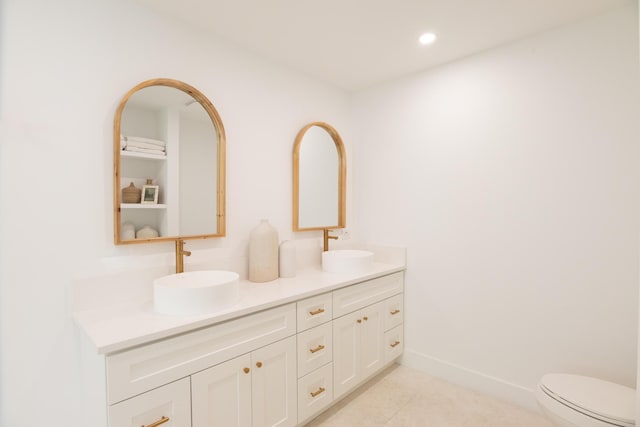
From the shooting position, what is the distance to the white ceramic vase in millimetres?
1941

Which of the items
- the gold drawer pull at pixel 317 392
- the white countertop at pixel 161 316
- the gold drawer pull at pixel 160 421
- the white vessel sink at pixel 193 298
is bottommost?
the gold drawer pull at pixel 317 392

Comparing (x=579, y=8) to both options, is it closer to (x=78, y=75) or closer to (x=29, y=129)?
(x=78, y=75)

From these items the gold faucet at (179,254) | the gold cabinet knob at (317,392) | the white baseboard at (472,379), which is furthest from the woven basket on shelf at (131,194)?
the white baseboard at (472,379)

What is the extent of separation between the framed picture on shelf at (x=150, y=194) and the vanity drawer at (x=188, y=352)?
0.73 m

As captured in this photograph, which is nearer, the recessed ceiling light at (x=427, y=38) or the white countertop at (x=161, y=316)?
the white countertop at (x=161, y=316)

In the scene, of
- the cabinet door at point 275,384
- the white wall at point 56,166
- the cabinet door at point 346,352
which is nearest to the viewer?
the white wall at point 56,166

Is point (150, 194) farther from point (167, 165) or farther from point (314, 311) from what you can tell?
point (314, 311)

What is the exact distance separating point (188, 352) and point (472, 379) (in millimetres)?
1881

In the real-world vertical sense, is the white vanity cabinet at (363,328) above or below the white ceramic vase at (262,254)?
below

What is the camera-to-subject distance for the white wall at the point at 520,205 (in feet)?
5.50

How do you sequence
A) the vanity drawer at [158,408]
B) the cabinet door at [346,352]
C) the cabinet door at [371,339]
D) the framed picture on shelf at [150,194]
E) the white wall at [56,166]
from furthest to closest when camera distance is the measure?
the cabinet door at [371,339], the cabinet door at [346,352], the framed picture on shelf at [150,194], the white wall at [56,166], the vanity drawer at [158,408]

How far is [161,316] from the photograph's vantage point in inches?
52.6

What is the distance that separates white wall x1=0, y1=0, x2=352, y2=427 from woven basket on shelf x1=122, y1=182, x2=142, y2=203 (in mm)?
65

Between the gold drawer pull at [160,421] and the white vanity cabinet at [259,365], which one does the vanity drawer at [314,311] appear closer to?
the white vanity cabinet at [259,365]
